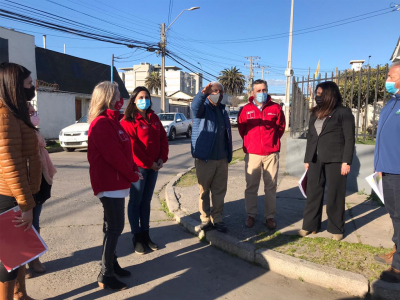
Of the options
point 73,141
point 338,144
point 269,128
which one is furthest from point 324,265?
point 73,141

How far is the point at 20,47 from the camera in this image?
16.6 m

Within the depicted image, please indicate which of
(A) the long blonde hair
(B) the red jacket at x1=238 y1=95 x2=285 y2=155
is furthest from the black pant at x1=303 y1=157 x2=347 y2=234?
(A) the long blonde hair

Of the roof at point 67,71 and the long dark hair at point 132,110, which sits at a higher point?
the roof at point 67,71

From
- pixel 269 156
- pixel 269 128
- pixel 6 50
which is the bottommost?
pixel 269 156

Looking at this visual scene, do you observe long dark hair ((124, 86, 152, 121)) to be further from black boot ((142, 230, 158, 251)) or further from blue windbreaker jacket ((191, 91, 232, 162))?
black boot ((142, 230, 158, 251))

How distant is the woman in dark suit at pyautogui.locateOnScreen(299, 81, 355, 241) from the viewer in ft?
12.5

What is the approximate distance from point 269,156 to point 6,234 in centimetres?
313

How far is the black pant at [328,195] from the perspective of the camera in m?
3.88

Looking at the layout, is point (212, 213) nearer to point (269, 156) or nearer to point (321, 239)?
point (269, 156)

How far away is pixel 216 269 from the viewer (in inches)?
134

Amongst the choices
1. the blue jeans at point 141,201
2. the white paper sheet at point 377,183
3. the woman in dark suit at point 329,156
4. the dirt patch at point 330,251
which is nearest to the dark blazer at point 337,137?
the woman in dark suit at point 329,156

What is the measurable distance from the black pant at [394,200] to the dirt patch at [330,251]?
232 millimetres

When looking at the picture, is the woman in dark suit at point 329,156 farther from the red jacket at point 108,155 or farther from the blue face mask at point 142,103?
the red jacket at point 108,155

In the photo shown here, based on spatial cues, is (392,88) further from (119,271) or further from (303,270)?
(119,271)
